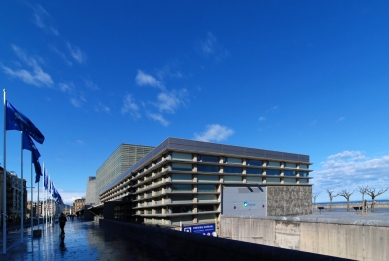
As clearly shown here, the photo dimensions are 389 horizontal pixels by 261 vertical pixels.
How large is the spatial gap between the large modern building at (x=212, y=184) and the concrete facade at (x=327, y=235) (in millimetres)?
23096

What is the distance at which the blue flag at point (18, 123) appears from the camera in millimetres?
12826

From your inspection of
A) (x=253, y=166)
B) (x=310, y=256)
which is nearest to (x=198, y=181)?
(x=253, y=166)

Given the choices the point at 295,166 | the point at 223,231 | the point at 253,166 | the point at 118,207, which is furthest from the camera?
the point at 118,207

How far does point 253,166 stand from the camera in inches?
2077

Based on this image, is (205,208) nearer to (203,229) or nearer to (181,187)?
(181,187)

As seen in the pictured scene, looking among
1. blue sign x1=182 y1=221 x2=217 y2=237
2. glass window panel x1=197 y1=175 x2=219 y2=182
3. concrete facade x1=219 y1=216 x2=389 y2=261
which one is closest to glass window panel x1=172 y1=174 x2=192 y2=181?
glass window panel x1=197 y1=175 x2=219 y2=182

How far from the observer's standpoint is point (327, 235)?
14.9 m

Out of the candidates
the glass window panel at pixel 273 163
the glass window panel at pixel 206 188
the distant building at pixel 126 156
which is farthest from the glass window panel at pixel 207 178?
the distant building at pixel 126 156

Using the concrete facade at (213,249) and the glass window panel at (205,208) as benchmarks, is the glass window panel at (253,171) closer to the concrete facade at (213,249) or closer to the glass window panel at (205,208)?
the glass window panel at (205,208)

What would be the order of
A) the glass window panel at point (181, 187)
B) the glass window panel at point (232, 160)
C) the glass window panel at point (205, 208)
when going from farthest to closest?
the glass window panel at point (232, 160)
the glass window panel at point (205, 208)
the glass window panel at point (181, 187)

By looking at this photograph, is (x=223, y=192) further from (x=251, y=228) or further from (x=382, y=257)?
(x=382, y=257)

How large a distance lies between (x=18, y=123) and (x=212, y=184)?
3683cm

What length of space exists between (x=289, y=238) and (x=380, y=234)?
6.07 meters

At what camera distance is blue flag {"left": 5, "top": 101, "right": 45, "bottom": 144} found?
12.8 m
